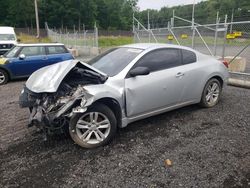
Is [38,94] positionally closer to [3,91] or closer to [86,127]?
[86,127]

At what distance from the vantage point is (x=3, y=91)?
759cm

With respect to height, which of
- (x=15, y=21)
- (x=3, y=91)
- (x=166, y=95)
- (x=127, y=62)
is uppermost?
(x=15, y=21)

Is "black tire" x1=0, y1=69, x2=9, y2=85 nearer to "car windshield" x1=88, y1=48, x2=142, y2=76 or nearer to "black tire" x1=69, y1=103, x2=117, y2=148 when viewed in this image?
"car windshield" x1=88, y1=48, x2=142, y2=76

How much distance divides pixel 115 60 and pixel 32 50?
6.25m

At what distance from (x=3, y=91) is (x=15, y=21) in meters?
58.6

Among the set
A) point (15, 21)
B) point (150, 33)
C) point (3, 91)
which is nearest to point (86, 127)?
point (3, 91)

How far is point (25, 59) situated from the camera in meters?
8.88

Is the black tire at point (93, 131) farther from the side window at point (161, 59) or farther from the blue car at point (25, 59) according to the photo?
the blue car at point (25, 59)

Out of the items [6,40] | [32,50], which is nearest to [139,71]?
[32,50]

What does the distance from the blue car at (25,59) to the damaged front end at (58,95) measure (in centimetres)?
556

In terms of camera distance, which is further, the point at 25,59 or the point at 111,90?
the point at 25,59

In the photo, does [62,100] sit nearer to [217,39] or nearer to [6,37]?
[217,39]

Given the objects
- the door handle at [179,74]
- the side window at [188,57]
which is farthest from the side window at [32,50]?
the door handle at [179,74]

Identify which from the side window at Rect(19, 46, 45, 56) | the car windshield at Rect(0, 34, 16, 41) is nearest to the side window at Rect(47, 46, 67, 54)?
the side window at Rect(19, 46, 45, 56)
